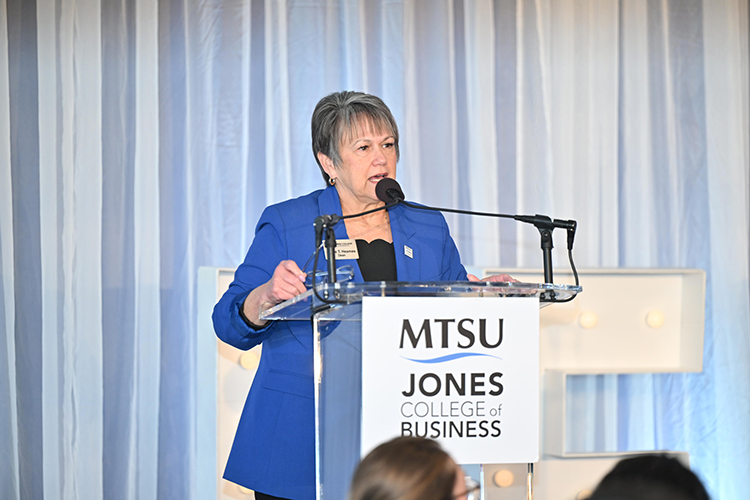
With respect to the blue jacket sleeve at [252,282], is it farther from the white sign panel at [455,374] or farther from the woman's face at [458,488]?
the woman's face at [458,488]

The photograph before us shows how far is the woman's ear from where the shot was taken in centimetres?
206

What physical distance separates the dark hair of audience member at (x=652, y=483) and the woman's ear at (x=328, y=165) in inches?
51.7

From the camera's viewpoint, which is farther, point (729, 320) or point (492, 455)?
point (729, 320)

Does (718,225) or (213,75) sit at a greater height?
(213,75)

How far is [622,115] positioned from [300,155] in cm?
151

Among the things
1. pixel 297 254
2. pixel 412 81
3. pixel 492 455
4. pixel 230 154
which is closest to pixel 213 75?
pixel 230 154

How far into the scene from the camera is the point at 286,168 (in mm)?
3391

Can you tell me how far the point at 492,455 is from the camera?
55.1 inches

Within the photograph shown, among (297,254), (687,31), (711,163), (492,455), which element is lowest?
(492,455)

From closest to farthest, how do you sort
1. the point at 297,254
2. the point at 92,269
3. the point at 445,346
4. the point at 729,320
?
the point at 445,346 → the point at 297,254 → the point at 92,269 → the point at 729,320

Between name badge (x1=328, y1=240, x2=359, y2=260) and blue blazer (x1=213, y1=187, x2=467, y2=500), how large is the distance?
2.4 inches

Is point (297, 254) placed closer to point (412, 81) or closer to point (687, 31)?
point (412, 81)

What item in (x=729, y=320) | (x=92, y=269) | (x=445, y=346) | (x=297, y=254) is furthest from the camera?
(x=729, y=320)

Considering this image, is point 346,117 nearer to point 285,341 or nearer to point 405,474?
point 285,341
